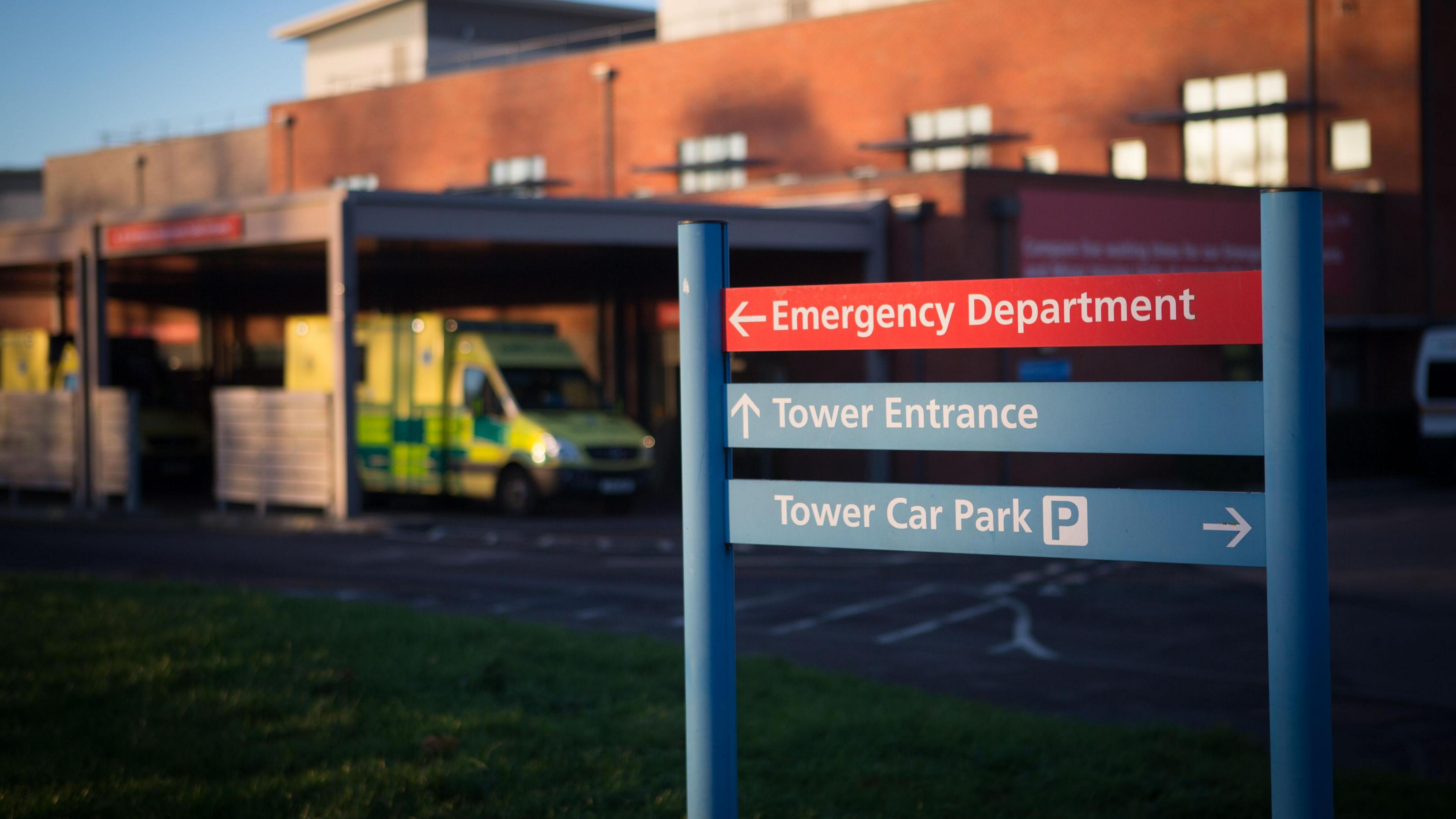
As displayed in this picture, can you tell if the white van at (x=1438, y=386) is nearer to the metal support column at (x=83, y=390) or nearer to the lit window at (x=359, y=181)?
the metal support column at (x=83, y=390)

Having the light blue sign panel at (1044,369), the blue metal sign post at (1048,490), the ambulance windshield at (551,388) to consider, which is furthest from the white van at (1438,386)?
the blue metal sign post at (1048,490)

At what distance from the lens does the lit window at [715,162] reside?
3694cm

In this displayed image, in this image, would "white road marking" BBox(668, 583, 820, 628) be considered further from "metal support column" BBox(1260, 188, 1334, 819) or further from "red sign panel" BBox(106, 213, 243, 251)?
"red sign panel" BBox(106, 213, 243, 251)

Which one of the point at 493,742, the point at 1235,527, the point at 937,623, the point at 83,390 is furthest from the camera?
the point at 83,390

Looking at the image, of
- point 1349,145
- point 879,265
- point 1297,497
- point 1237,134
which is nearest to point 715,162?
point 1237,134

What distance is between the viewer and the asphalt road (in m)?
8.07

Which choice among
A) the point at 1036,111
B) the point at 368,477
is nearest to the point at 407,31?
the point at 1036,111

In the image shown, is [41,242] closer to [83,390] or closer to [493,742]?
[83,390]

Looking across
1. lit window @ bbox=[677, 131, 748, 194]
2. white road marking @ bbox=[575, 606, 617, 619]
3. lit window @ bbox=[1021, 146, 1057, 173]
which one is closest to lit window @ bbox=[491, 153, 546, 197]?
lit window @ bbox=[677, 131, 748, 194]

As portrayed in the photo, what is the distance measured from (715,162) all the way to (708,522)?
111ft

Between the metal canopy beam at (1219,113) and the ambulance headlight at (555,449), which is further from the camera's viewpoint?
the metal canopy beam at (1219,113)

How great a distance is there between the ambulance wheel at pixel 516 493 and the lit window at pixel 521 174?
2027cm

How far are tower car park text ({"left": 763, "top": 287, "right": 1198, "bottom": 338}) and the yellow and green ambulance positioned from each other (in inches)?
639

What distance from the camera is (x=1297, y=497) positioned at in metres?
3.19
